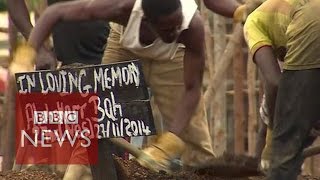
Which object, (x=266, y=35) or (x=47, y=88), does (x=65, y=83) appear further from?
(x=266, y=35)

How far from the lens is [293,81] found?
4.97m

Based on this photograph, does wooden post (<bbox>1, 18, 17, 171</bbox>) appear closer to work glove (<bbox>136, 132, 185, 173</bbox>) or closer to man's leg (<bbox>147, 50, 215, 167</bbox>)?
man's leg (<bbox>147, 50, 215, 167</bbox>)

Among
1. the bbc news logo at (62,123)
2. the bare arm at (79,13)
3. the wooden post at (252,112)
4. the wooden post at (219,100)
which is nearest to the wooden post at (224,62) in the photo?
the wooden post at (219,100)

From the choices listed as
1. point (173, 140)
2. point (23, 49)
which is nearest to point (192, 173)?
point (173, 140)

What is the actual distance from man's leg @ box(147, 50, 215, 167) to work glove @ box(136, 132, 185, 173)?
3.27 feet

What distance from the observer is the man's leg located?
6.18 m

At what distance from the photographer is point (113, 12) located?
538 centimetres

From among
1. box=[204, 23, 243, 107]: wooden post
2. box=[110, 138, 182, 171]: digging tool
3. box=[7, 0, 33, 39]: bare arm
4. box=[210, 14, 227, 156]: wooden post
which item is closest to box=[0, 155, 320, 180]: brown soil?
box=[110, 138, 182, 171]: digging tool

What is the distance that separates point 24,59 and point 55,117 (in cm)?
35

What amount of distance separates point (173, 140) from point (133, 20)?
0.74 m

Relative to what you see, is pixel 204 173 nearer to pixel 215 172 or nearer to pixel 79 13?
pixel 215 172

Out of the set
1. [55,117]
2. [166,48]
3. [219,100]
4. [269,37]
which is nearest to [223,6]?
[166,48]

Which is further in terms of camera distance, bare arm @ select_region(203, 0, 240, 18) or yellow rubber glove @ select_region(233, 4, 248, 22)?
bare arm @ select_region(203, 0, 240, 18)

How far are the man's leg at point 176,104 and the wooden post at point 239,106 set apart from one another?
8.61ft
